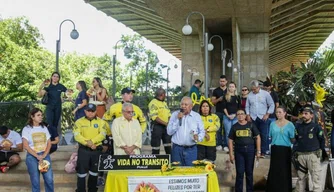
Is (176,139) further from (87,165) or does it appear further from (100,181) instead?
(100,181)

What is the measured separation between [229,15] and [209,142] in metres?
21.3

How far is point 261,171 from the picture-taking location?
9.21m

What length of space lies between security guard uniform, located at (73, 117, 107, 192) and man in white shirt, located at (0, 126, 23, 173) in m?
2.18

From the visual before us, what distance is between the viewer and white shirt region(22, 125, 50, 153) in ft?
24.1

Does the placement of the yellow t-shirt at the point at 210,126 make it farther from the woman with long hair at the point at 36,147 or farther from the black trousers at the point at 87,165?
the woman with long hair at the point at 36,147

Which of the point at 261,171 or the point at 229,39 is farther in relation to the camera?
the point at 229,39

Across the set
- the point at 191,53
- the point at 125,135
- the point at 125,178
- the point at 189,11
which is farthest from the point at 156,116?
the point at 191,53

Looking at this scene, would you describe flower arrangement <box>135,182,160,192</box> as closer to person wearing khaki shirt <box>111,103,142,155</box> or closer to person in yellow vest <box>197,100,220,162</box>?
person wearing khaki shirt <box>111,103,142,155</box>

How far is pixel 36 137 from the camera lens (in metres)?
7.40

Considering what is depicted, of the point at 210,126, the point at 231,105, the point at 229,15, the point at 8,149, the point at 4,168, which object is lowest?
the point at 4,168

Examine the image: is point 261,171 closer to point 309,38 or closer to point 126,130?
point 126,130

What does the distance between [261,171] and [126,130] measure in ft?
10.8

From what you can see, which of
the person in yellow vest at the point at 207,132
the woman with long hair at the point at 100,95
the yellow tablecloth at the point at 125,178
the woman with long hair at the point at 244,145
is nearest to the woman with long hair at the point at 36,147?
the yellow tablecloth at the point at 125,178

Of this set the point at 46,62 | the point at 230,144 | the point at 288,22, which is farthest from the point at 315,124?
the point at 46,62
